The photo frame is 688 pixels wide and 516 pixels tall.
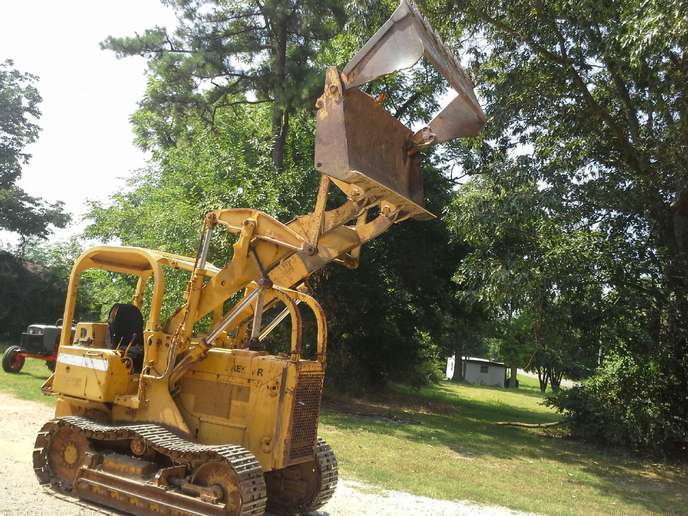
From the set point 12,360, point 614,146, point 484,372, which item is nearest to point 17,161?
point 12,360

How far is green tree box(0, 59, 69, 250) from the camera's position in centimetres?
2859

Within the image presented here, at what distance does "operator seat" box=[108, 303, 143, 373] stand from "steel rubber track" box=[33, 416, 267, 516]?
2.88 feet

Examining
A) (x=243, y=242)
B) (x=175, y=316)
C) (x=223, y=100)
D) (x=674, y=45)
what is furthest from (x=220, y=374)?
(x=223, y=100)

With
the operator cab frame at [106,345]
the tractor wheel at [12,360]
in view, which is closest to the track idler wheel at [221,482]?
the operator cab frame at [106,345]

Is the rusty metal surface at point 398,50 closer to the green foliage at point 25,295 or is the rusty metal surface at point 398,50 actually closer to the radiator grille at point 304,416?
the radiator grille at point 304,416

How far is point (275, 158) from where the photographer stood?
1856cm

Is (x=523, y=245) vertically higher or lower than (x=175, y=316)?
higher

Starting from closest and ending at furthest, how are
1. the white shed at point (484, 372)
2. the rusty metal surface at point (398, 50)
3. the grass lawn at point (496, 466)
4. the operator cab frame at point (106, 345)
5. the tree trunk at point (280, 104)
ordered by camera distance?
the rusty metal surface at point (398, 50) < the operator cab frame at point (106, 345) < the grass lawn at point (496, 466) < the tree trunk at point (280, 104) < the white shed at point (484, 372)

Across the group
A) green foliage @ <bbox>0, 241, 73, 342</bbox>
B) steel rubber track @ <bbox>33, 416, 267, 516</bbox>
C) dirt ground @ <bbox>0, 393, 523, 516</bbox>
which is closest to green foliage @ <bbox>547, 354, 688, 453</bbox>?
dirt ground @ <bbox>0, 393, 523, 516</bbox>

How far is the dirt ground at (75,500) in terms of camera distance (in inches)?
235

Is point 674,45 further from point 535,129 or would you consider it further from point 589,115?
point 535,129

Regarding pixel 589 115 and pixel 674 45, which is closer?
pixel 674 45

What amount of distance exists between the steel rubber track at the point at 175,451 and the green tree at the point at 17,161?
80.4 feet

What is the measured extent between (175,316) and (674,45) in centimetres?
934
